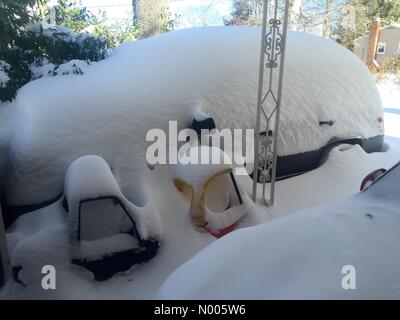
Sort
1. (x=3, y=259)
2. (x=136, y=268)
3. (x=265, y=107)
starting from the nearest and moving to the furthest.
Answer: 1. (x=3, y=259)
2. (x=136, y=268)
3. (x=265, y=107)

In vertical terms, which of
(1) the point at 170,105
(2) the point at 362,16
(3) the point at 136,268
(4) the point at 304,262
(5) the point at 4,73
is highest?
(2) the point at 362,16

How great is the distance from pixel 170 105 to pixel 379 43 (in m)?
20.1

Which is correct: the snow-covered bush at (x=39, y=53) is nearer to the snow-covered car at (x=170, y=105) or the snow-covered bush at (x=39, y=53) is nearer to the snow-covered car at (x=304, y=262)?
the snow-covered car at (x=170, y=105)

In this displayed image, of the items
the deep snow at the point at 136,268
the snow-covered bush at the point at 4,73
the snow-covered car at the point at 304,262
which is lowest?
the deep snow at the point at 136,268

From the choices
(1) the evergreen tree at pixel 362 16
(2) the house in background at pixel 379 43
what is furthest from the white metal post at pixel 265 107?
(1) the evergreen tree at pixel 362 16

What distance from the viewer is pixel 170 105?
317 cm

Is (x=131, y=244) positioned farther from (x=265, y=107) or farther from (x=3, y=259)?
(x=265, y=107)

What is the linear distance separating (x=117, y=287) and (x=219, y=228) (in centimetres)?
90

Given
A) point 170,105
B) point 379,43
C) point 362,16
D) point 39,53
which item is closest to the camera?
point 170,105

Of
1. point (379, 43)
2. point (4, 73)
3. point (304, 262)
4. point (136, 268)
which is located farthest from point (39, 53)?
point (379, 43)

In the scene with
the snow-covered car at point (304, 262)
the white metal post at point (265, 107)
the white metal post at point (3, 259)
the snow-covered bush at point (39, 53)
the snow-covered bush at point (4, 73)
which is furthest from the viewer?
the snow-covered bush at point (39, 53)

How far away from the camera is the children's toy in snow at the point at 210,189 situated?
2773 mm

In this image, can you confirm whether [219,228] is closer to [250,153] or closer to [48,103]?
[250,153]

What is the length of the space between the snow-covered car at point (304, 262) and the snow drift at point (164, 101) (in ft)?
4.51
